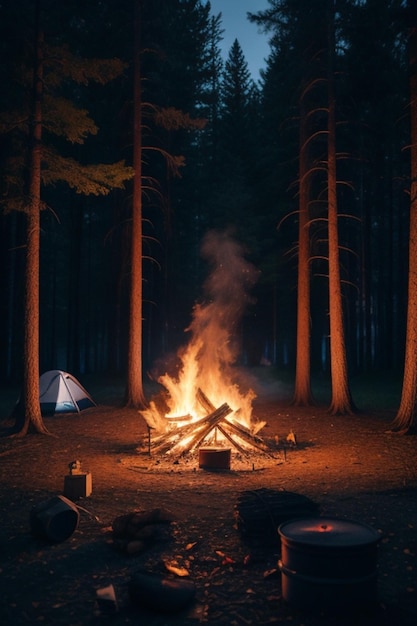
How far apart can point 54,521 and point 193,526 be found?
1.74 m

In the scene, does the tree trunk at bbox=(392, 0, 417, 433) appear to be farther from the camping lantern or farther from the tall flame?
the camping lantern

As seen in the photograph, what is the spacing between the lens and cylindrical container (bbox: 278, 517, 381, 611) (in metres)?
4.44

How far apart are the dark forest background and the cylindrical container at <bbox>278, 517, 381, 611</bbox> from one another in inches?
382

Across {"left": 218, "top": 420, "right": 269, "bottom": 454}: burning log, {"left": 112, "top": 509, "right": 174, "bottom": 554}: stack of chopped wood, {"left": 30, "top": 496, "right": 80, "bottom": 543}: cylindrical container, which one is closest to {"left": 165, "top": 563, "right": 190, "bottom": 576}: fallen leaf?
{"left": 112, "top": 509, "right": 174, "bottom": 554}: stack of chopped wood

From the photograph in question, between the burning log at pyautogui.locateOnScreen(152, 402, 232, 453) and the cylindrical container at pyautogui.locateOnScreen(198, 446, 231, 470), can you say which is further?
the burning log at pyautogui.locateOnScreen(152, 402, 232, 453)

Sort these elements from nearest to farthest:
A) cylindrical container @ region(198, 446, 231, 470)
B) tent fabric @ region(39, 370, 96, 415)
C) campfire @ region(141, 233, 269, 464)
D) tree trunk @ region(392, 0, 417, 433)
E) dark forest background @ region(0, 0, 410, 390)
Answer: cylindrical container @ region(198, 446, 231, 470)
campfire @ region(141, 233, 269, 464)
tree trunk @ region(392, 0, 417, 433)
dark forest background @ region(0, 0, 410, 390)
tent fabric @ region(39, 370, 96, 415)

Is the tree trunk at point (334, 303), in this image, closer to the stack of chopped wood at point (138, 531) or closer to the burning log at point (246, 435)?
the burning log at point (246, 435)

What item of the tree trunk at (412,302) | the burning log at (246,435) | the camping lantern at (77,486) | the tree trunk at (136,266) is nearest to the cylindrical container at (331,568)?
the camping lantern at (77,486)

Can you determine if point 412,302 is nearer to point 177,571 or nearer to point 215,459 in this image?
point 215,459

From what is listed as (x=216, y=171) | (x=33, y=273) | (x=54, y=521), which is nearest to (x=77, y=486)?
(x=54, y=521)

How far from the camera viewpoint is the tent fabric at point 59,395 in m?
18.2

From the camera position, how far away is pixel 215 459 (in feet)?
34.4

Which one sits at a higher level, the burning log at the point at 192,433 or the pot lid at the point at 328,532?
the pot lid at the point at 328,532

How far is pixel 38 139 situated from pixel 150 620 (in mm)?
12156
